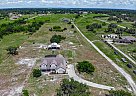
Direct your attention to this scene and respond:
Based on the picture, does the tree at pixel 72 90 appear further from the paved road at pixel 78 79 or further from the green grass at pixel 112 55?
the green grass at pixel 112 55

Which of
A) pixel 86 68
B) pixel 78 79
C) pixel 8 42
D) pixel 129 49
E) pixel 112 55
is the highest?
pixel 86 68

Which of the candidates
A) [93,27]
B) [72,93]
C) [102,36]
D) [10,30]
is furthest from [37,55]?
[93,27]

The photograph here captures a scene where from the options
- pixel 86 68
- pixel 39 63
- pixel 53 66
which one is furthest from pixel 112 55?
pixel 53 66

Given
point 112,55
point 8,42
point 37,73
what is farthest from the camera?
point 8,42

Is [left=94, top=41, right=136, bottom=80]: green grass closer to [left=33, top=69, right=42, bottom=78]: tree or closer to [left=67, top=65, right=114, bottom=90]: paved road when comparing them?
[left=67, top=65, right=114, bottom=90]: paved road

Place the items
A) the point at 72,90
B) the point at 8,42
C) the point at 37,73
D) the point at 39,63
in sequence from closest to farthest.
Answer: the point at 72,90, the point at 37,73, the point at 39,63, the point at 8,42

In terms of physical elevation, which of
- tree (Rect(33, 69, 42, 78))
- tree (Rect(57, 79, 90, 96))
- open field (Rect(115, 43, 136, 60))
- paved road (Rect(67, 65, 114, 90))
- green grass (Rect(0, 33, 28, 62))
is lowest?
green grass (Rect(0, 33, 28, 62))

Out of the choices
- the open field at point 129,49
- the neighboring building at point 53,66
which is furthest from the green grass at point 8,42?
the open field at point 129,49

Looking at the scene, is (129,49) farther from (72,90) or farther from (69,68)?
(72,90)

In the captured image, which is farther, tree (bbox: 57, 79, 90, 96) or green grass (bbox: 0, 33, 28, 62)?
green grass (bbox: 0, 33, 28, 62)

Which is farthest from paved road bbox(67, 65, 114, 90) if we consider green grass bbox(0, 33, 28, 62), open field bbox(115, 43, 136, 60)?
green grass bbox(0, 33, 28, 62)

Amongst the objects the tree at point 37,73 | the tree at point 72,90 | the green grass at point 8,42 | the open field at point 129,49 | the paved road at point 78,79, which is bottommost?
the green grass at point 8,42
